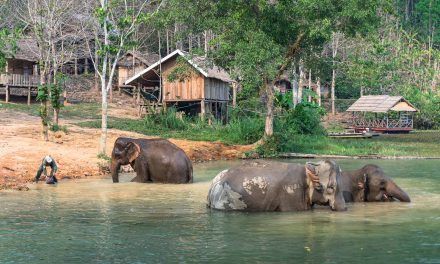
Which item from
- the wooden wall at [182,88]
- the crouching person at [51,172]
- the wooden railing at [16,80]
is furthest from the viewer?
the wooden railing at [16,80]

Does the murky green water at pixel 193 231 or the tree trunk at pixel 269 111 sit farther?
the tree trunk at pixel 269 111

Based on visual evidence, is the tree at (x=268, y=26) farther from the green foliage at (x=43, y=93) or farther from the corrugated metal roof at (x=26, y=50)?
the corrugated metal roof at (x=26, y=50)

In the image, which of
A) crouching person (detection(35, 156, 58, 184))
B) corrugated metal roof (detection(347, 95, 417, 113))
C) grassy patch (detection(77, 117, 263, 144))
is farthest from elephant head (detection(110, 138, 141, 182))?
corrugated metal roof (detection(347, 95, 417, 113))

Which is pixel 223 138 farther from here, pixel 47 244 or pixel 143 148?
pixel 47 244

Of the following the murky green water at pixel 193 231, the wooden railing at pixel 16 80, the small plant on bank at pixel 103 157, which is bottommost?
the murky green water at pixel 193 231

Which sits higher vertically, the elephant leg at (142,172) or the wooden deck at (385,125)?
the wooden deck at (385,125)

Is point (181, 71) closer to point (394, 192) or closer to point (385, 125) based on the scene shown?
point (394, 192)

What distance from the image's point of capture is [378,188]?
51.8 feet

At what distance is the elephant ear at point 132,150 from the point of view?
1961 centimetres

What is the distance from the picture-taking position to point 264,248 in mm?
11117

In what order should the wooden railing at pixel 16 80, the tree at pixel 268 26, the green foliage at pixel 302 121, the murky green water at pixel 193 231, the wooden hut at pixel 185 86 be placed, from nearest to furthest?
1. the murky green water at pixel 193 231
2. the tree at pixel 268 26
3. the green foliage at pixel 302 121
4. the wooden hut at pixel 185 86
5. the wooden railing at pixel 16 80

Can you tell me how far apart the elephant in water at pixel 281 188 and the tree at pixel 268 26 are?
15.5m

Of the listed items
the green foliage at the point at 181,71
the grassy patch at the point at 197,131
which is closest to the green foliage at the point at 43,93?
the grassy patch at the point at 197,131

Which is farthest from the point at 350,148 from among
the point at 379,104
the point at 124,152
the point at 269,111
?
the point at 379,104
